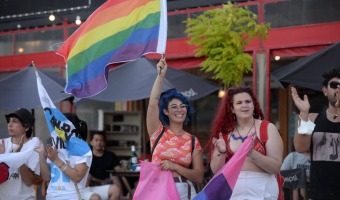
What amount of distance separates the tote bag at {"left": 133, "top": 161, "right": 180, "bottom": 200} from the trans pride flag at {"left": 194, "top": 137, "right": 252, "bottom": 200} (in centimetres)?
33

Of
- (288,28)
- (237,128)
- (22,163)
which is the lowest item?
(22,163)

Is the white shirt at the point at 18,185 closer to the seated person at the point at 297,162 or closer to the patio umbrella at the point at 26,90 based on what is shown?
the patio umbrella at the point at 26,90

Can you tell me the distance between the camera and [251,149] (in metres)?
4.93

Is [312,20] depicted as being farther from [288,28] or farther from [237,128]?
[237,128]

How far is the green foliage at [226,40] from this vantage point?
8648 mm

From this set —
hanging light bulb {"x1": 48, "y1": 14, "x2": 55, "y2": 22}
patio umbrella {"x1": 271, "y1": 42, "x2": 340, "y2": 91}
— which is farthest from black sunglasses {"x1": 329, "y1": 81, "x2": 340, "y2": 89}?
hanging light bulb {"x1": 48, "y1": 14, "x2": 55, "y2": 22}

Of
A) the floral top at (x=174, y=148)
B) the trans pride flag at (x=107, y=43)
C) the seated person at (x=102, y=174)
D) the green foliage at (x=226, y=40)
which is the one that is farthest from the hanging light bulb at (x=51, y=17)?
the floral top at (x=174, y=148)

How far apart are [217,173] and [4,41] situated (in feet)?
32.6

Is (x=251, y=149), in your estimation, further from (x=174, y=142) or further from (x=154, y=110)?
(x=154, y=110)

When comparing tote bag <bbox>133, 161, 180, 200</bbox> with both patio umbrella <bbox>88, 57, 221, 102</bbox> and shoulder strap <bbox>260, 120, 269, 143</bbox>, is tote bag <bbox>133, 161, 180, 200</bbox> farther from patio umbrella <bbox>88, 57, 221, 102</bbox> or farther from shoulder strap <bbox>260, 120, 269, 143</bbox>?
patio umbrella <bbox>88, 57, 221, 102</bbox>

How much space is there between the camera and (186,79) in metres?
10.0

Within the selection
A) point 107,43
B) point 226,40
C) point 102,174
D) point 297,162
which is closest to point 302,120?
point 107,43

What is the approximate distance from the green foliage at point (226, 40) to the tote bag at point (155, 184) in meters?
3.31

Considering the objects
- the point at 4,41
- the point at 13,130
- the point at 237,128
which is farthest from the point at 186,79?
the point at 4,41
